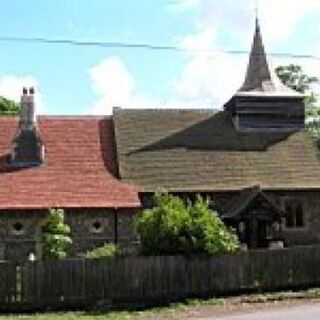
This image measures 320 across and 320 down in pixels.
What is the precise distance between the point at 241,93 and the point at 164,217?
1717 centimetres

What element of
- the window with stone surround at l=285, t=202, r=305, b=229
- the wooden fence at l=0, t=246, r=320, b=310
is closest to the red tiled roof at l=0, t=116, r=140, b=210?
the window with stone surround at l=285, t=202, r=305, b=229

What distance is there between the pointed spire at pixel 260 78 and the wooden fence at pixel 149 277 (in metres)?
16.5

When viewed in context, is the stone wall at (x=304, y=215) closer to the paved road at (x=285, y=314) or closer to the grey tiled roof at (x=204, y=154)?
the grey tiled roof at (x=204, y=154)

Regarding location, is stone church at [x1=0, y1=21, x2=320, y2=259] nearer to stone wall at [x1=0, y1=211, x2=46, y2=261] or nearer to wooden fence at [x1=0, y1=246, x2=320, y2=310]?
stone wall at [x1=0, y1=211, x2=46, y2=261]

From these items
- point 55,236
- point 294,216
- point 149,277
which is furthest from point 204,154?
point 149,277

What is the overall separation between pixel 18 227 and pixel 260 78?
17055mm

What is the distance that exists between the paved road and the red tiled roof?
12.4m

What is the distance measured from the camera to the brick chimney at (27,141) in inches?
1457

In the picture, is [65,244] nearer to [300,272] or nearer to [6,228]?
[6,228]

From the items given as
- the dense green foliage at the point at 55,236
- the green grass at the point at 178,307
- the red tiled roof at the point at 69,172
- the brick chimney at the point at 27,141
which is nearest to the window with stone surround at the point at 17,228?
the red tiled roof at the point at 69,172

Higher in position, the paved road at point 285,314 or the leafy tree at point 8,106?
the leafy tree at point 8,106

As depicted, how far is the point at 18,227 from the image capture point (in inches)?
1358

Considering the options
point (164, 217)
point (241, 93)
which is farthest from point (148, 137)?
point (164, 217)

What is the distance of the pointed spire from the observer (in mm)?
43531
